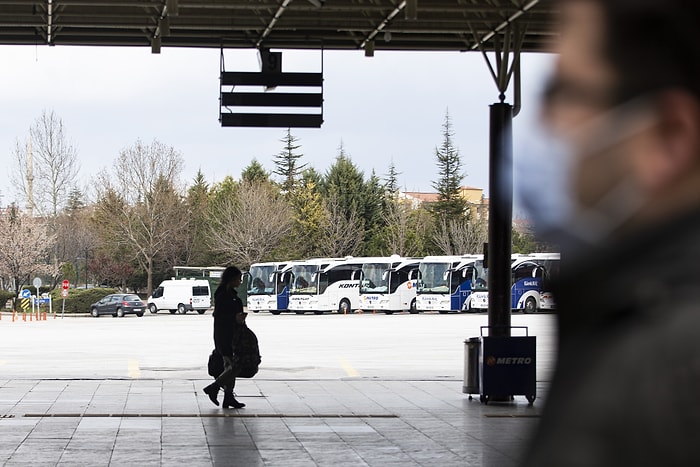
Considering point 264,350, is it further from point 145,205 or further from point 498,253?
point 145,205

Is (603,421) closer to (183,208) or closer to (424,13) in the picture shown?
(424,13)

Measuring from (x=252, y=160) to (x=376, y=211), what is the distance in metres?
13.4

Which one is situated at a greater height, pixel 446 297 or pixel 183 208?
pixel 183 208

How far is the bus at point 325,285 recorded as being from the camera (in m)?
62.9

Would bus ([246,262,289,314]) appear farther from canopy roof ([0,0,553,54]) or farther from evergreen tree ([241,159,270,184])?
canopy roof ([0,0,553,54])

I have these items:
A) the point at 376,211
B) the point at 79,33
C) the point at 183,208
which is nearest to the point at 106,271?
the point at 183,208

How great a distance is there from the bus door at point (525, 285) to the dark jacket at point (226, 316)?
146 feet

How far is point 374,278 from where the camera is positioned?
2477 inches

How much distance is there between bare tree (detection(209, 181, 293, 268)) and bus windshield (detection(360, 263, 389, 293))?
64.0 ft

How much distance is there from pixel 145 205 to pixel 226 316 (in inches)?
2514

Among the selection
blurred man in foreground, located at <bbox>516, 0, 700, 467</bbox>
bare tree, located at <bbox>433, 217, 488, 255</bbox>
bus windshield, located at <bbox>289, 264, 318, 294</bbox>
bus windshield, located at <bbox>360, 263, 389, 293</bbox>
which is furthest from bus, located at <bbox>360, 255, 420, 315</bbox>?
blurred man in foreground, located at <bbox>516, 0, 700, 467</bbox>

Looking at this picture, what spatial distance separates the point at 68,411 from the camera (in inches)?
589

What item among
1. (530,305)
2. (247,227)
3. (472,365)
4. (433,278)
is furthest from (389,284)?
(472,365)

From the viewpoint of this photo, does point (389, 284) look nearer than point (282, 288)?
Yes
